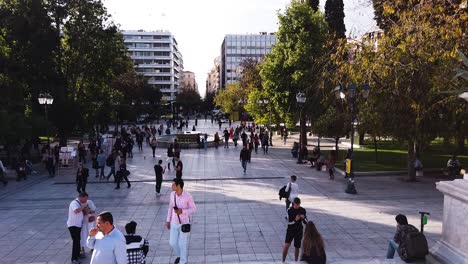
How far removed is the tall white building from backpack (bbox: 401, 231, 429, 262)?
416 feet

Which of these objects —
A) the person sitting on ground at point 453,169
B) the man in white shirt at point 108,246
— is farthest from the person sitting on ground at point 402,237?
the person sitting on ground at point 453,169

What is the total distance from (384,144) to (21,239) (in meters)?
30.9

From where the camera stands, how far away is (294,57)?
3097 centimetres

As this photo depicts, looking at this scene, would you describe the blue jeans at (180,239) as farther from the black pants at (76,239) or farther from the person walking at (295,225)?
the black pants at (76,239)

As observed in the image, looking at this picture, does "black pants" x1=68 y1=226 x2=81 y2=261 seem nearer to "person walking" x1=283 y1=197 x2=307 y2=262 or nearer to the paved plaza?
the paved plaza

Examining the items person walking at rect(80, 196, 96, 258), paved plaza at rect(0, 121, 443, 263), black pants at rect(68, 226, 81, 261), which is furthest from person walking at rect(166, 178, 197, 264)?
black pants at rect(68, 226, 81, 261)

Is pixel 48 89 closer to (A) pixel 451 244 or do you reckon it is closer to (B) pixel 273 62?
(B) pixel 273 62

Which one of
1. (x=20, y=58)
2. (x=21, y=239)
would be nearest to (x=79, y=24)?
(x=20, y=58)

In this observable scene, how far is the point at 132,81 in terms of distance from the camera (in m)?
61.3

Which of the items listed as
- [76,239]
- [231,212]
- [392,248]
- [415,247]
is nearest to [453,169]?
[231,212]

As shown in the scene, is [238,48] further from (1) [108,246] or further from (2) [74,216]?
(1) [108,246]

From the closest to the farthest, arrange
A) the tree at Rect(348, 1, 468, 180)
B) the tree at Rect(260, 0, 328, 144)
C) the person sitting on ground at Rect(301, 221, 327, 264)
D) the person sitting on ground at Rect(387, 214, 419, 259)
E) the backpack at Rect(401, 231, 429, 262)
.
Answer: the person sitting on ground at Rect(301, 221, 327, 264), the backpack at Rect(401, 231, 429, 262), the person sitting on ground at Rect(387, 214, 419, 259), the tree at Rect(348, 1, 468, 180), the tree at Rect(260, 0, 328, 144)

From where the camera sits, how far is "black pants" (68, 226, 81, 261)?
8695mm

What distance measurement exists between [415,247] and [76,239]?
6533 mm
